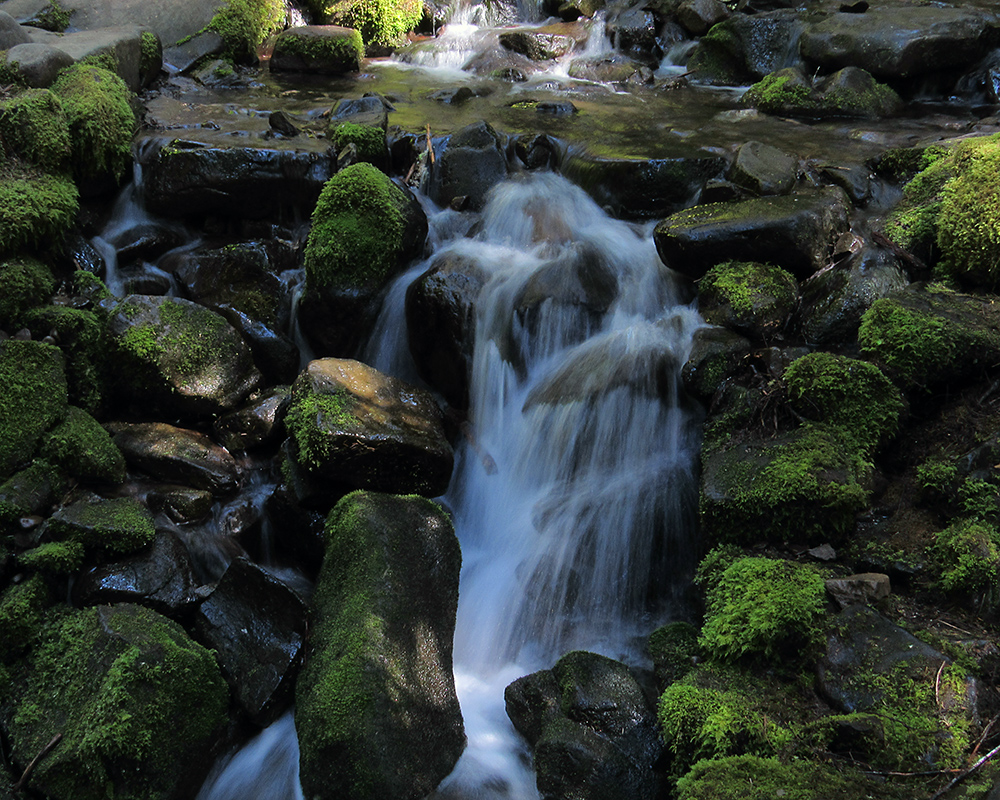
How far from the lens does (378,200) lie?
591cm

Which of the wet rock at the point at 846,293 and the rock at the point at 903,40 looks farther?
the rock at the point at 903,40

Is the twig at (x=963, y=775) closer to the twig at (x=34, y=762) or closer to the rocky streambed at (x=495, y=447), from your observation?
the rocky streambed at (x=495, y=447)

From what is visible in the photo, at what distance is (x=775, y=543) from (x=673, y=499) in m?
0.91

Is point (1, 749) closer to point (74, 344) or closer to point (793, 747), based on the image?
point (74, 344)

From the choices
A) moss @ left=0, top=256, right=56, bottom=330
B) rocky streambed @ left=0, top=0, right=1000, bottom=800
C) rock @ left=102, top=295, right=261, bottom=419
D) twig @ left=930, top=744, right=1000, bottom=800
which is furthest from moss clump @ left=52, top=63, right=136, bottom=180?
twig @ left=930, top=744, right=1000, bottom=800

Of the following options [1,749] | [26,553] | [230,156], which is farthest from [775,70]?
[1,749]

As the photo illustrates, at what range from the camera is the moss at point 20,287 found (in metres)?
5.20

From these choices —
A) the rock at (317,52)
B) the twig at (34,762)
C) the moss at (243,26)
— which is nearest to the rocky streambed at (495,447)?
the twig at (34,762)

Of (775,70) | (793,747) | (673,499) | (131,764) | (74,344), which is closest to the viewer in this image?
(793,747)

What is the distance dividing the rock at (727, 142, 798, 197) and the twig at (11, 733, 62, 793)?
5.92 m

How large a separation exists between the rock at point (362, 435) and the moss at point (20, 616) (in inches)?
62.1

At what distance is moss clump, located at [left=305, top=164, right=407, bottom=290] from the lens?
5801 mm

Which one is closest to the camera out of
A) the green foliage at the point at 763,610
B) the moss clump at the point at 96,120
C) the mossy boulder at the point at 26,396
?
the green foliage at the point at 763,610

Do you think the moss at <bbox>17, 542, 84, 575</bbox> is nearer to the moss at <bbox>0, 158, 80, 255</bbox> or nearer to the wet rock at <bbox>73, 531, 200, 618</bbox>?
the wet rock at <bbox>73, 531, 200, 618</bbox>
